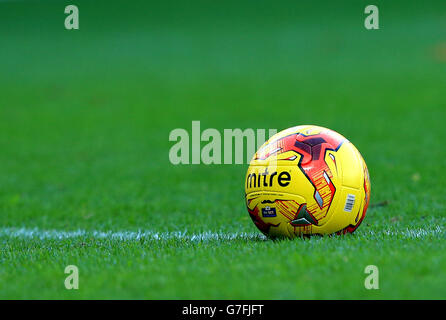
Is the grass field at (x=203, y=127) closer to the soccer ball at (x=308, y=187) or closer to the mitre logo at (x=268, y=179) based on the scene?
the soccer ball at (x=308, y=187)

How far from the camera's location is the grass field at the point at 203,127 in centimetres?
483

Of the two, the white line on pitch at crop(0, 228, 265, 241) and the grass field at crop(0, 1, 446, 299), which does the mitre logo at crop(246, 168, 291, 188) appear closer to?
the grass field at crop(0, 1, 446, 299)

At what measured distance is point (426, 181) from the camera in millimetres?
10195

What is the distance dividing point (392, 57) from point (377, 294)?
23.7 metres

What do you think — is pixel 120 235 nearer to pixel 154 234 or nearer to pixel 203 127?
pixel 154 234

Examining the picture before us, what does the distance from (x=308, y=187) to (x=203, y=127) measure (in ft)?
37.7

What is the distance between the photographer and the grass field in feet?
15.8

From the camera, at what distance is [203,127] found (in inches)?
678

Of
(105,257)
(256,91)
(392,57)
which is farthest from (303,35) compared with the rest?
(105,257)

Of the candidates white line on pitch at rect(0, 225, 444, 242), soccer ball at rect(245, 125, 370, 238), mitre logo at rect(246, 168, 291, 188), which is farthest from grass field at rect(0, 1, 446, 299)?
mitre logo at rect(246, 168, 291, 188)

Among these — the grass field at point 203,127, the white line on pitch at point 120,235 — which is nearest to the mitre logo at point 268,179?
the grass field at point 203,127

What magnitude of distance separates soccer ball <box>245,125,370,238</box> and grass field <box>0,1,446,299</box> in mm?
270

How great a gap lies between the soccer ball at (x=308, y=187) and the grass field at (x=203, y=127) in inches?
10.6
